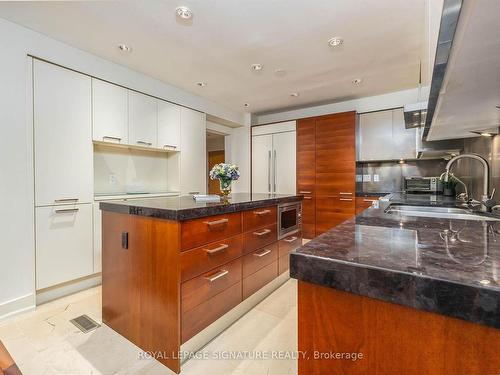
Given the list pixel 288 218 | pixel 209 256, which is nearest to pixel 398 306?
pixel 209 256

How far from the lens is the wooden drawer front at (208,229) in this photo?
1.42m

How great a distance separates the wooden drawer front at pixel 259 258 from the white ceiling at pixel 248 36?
6.72 ft

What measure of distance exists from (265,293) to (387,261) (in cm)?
200

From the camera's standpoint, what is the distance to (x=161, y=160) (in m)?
3.81

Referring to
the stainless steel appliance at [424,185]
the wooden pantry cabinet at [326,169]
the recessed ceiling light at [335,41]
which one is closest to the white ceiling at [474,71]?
the recessed ceiling light at [335,41]

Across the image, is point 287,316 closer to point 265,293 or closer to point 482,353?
point 265,293

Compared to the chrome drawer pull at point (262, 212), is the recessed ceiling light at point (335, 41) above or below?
above

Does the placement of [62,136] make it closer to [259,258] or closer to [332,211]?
[259,258]

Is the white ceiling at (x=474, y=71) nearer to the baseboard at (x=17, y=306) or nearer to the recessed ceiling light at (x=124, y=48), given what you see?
the recessed ceiling light at (x=124, y=48)

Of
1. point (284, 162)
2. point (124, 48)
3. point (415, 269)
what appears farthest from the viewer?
point (284, 162)

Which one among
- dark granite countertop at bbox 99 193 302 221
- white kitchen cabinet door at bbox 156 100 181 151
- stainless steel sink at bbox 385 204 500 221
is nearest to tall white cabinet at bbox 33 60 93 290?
white kitchen cabinet door at bbox 156 100 181 151

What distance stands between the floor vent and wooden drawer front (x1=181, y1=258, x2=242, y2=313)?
0.98 metres

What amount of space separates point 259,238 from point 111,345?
129 cm

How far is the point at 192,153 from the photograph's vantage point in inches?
153
